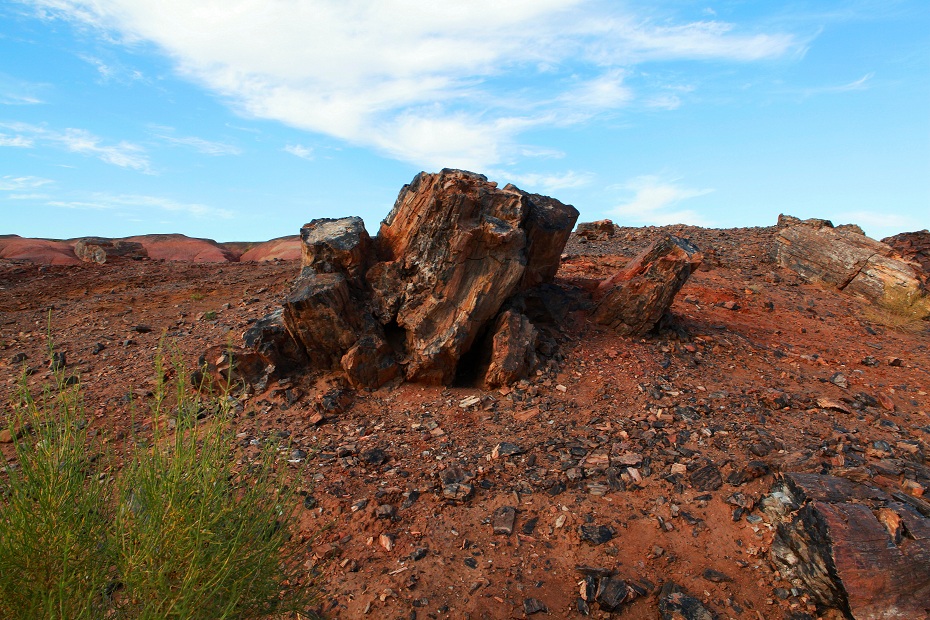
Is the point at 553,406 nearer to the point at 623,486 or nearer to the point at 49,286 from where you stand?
the point at 623,486

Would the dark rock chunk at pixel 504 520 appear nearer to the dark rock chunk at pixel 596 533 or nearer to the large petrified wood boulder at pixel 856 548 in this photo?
the dark rock chunk at pixel 596 533

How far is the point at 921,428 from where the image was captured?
Result: 6875mm

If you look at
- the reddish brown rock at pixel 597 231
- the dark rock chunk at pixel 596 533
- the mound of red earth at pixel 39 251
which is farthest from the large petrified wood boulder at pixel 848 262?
the mound of red earth at pixel 39 251

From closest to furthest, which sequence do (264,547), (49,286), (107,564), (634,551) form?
(107,564)
(264,547)
(634,551)
(49,286)

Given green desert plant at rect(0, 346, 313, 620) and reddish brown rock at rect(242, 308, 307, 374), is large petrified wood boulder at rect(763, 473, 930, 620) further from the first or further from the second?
reddish brown rock at rect(242, 308, 307, 374)

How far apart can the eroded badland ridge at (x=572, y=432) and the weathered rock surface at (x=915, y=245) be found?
129 inches

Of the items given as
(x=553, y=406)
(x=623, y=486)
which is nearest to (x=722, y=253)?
(x=553, y=406)

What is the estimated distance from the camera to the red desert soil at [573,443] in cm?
466

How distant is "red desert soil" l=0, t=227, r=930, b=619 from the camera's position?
466 centimetres

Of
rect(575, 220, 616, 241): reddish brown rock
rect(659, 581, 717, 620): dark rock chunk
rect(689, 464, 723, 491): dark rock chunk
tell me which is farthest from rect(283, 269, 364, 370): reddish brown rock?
rect(575, 220, 616, 241): reddish brown rock

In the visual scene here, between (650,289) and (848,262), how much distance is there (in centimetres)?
780

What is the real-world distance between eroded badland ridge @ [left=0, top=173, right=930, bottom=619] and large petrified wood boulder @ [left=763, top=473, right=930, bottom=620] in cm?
2

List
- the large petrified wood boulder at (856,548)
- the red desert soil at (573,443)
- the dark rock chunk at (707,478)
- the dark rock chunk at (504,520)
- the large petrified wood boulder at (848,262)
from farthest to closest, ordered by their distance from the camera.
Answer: the large petrified wood boulder at (848,262) → the dark rock chunk at (707,478) → the dark rock chunk at (504,520) → the red desert soil at (573,443) → the large petrified wood boulder at (856,548)

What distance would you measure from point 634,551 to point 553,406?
86.3 inches
